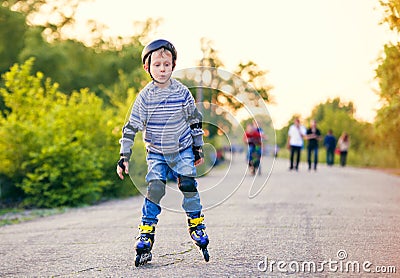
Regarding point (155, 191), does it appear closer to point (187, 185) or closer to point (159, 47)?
point (187, 185)

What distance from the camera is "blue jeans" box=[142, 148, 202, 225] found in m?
5.21

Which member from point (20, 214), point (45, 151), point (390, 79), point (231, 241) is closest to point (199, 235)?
point (231, 241)

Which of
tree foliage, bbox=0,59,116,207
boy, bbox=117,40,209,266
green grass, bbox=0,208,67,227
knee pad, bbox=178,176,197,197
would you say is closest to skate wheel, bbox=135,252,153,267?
boy, bbox=117,40,209,266

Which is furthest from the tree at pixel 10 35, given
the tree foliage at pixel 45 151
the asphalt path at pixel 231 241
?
the asphalt path at pixel 231 241

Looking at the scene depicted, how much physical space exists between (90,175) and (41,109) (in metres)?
1.88

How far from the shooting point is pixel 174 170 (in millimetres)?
5262

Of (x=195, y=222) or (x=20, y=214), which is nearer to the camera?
(x=195, y=222)

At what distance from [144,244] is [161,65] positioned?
1.45 m

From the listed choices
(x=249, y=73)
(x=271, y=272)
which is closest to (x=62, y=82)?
(x=249, y=73)

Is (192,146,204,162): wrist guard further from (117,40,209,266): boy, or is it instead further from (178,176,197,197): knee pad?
(178,176,197,197): knee pad

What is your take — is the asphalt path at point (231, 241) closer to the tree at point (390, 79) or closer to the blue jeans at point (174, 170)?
the blue jeans at point (174, 170)

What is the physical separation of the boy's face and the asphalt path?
1312mm

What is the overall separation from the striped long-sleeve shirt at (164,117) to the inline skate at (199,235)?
613mm

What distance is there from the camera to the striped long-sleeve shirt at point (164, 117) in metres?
5.21
